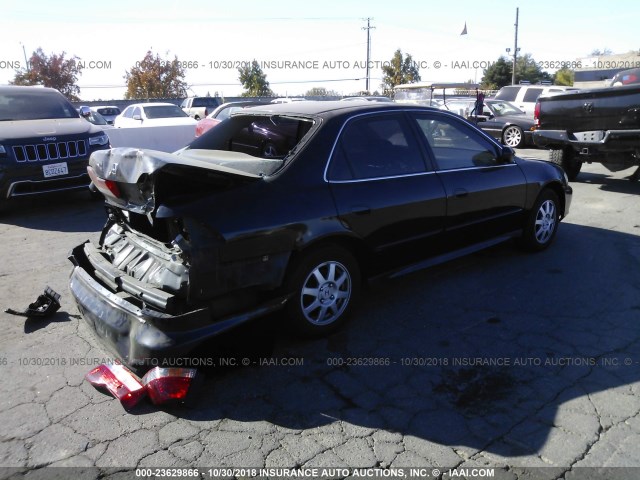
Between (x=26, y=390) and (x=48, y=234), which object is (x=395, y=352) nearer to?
(x=26, y=390)

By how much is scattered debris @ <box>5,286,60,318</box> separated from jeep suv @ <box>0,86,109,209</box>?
3.76m

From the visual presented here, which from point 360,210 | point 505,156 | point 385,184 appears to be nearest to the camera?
point 360,210

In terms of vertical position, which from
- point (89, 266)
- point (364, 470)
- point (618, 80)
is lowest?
point (364, 470)

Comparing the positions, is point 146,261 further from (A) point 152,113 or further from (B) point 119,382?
(A) point 152,113

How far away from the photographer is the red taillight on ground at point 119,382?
9.68 ft

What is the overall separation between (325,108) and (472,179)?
1552 mm

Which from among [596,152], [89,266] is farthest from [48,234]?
[596,152]

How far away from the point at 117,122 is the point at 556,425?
1681 centimetres

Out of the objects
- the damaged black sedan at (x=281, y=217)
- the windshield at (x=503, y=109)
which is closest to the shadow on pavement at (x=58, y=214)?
the damaged black sedan at (x=281, y=217)

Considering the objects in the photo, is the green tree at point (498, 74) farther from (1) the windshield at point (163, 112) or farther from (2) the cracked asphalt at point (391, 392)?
(2) the cracked asphalt at point (391, 392)

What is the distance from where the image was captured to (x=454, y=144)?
15.3 feet

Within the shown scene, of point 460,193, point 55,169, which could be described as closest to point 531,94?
point 460,193

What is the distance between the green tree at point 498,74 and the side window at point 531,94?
41.3 meters

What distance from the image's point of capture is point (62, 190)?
7668mm
